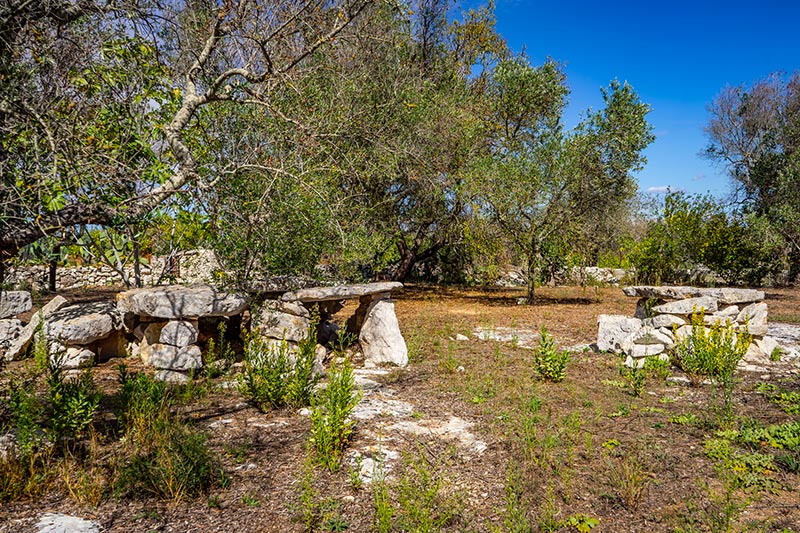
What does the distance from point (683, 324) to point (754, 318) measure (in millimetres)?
1254

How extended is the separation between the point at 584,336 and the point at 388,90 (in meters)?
8.14

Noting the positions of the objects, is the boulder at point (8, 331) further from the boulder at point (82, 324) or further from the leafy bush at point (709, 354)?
the leafy bush at point (709, 354)

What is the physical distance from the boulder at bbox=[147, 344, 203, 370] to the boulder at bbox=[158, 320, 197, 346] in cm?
7

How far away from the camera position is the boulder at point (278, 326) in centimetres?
715

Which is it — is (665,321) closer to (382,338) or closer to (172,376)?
(382,338)

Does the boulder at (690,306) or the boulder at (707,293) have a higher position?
the boulder at (707,293)

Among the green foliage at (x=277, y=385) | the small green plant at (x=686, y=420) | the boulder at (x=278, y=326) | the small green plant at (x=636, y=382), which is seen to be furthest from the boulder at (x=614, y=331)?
the green foliage at (x=277, y=385)

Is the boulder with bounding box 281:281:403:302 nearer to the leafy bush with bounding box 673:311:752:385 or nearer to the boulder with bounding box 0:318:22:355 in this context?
the boulder with bounding box 0:318:22:355

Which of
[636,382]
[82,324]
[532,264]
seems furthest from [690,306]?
[82,324]

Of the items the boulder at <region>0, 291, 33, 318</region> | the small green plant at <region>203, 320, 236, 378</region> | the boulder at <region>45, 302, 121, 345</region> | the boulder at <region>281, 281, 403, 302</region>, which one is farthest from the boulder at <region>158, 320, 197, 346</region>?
the boulder at <region>0, 291, 33, 318</region>

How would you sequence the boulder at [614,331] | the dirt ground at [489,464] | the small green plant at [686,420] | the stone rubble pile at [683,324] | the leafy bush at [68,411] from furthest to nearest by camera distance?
the boulder at [614,331] < the stone rubble pile at [683,324] < the small green plant at [686,420] < the leafy bush at [68,411] < the dirt ground at [489,464]

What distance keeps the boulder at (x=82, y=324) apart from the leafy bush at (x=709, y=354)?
27.2ft

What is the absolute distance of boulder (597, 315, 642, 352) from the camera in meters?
8.55

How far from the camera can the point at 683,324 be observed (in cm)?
829
